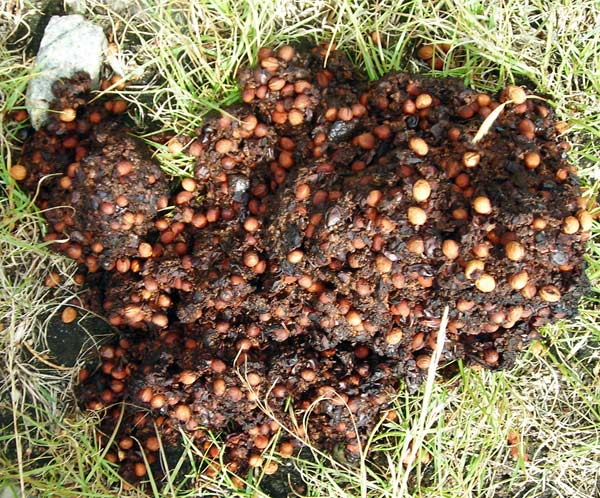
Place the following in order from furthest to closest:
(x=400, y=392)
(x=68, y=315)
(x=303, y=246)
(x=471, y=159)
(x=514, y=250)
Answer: (x=68, y=315) → (x=400, y=392) → (x=303, y=246) → (x=471, y=159) → (x=514, y=250)

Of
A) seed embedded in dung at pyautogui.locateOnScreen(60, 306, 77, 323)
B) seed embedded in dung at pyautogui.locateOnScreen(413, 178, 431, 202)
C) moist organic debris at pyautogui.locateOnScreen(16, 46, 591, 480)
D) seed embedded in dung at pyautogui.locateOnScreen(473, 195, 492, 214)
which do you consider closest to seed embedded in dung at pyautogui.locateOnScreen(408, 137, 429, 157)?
moist organic debris at pyautogui.locateOnScreen(16, 46, 591, 480)

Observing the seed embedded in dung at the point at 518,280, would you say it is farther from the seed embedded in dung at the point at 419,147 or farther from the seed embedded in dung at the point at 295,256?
the seed embedded in dung at the point at 295,256

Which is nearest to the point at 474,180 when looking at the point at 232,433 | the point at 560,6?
the point at 560,6

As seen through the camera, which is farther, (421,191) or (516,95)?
(516,95)

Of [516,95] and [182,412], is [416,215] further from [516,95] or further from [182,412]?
[182,412]

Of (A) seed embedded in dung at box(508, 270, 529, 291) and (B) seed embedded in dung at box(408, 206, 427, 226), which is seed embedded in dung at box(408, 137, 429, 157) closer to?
(B) seed embedded in dung at box(408, 206, 427, 226)

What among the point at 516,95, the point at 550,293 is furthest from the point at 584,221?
the point at 516,95
